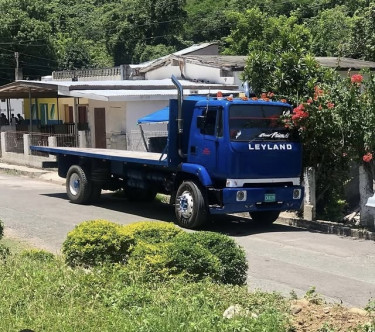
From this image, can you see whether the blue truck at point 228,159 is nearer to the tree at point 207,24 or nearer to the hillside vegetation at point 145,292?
the hillside vegetation at point 145,292

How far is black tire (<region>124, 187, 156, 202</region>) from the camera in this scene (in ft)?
55.2

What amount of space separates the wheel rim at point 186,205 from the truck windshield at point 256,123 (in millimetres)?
1547

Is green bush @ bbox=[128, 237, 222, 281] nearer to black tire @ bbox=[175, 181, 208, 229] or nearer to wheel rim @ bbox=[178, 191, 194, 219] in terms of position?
black tire @ bbox=[175, 181, 208, 229]

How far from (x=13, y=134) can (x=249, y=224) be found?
56.5ft

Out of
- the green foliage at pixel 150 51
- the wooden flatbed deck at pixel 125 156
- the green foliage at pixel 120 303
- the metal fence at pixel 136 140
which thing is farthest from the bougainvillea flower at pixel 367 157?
the green foliage at pixel 150 51

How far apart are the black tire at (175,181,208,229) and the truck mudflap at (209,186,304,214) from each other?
0.73 feet

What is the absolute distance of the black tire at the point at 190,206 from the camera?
12.6 meters

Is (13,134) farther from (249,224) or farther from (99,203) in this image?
(249,224)

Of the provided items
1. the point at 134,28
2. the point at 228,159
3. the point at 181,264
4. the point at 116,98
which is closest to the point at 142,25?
the point at 134,28

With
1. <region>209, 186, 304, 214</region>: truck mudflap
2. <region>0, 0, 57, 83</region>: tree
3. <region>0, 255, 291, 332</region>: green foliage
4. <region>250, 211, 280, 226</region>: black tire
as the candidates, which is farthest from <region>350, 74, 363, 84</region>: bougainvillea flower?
<region>0, 0, 57, 83</region>: tree

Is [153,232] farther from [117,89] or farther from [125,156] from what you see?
[117,89]

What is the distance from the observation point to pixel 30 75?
5153 cm

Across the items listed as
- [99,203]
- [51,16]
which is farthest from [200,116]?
[51,16]

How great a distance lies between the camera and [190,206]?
12781 mm
